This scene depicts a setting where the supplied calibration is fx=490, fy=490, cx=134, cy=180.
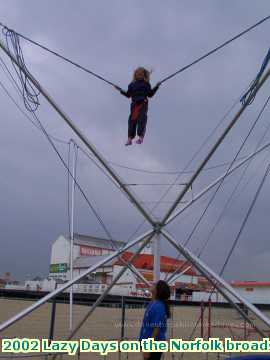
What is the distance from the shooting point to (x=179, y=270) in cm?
976

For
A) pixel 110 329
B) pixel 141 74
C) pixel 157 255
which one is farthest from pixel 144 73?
pixel 110 329

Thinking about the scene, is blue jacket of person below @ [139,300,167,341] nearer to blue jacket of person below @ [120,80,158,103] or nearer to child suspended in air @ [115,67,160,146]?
child suspended in air @ [115,67,160,146]

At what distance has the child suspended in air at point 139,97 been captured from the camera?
8.10 meters

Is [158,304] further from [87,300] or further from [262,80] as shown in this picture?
[87,300]

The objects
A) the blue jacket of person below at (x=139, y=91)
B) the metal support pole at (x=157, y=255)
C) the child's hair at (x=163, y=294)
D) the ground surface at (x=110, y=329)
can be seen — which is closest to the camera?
the child's hair at (x=163, y=294)

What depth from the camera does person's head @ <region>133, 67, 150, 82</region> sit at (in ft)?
26.9

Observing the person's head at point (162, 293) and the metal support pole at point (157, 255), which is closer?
the person's head at point (162, 293)

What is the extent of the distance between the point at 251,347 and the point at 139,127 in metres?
4.52

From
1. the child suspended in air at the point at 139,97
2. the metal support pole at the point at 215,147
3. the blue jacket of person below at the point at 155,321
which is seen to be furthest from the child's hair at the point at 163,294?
the child suspended in air at the point at 139,97

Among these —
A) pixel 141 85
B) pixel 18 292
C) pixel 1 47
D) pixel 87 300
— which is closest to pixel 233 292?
pixel 141 85

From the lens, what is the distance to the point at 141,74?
8195mm

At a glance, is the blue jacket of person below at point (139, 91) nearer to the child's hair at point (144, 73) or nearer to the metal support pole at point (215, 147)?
the child's hair at point (144, 73)

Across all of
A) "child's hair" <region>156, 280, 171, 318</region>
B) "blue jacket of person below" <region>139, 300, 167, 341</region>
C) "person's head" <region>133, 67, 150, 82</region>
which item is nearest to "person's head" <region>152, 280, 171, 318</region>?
"child's hair" <region>156, 280, 171, 318</region>

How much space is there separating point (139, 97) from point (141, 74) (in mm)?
410
